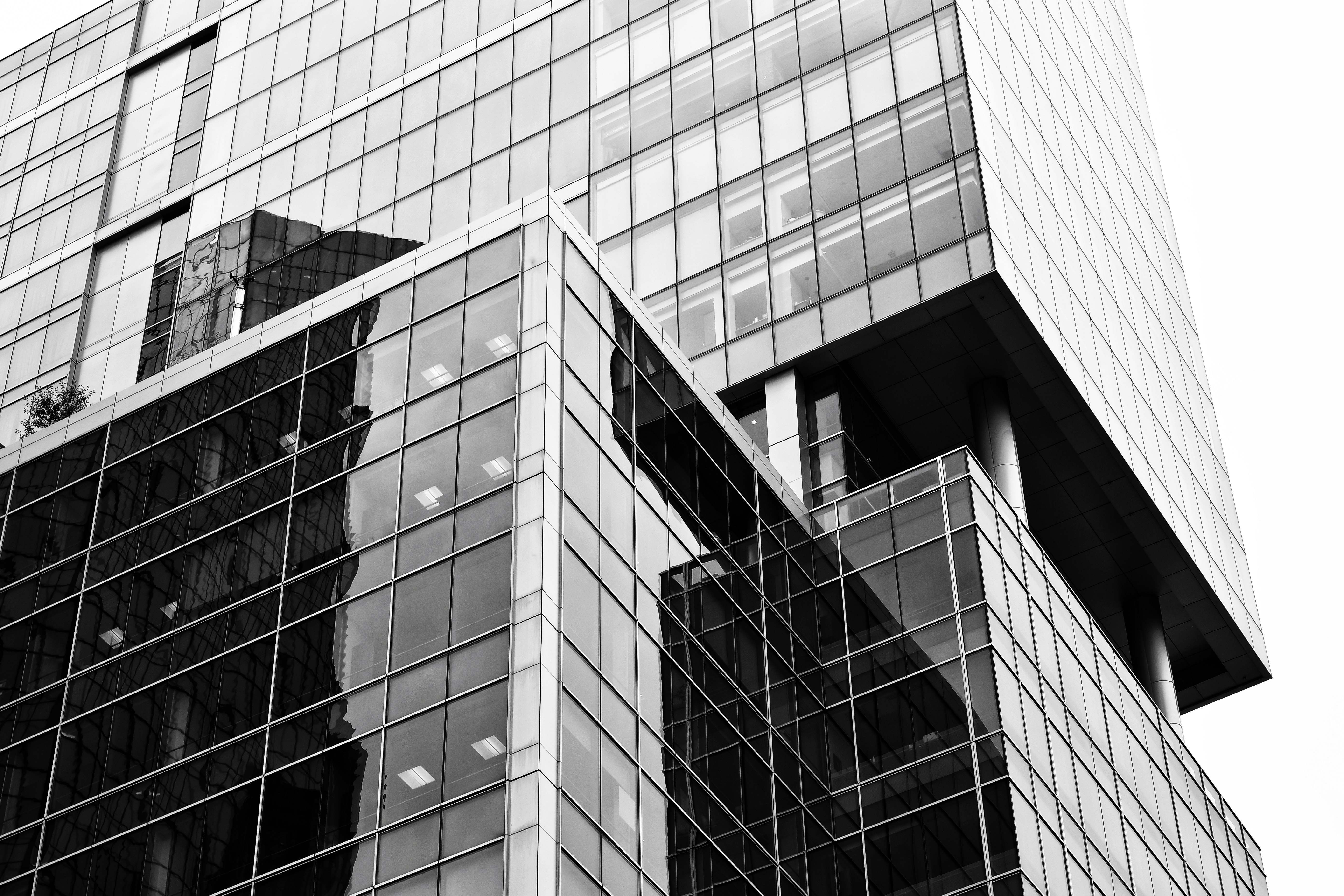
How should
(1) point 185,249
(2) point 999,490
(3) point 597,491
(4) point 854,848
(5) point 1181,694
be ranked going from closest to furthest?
(3) point 597,491, (4) point 854,848, (2) point 999,490, (5) point 1181,694, (1) point 185,249

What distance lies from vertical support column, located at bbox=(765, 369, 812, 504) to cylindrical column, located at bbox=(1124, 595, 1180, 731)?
1530 cm

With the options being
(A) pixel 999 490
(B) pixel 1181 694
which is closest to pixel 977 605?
(A) pixel 999 490

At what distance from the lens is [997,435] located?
173 feet

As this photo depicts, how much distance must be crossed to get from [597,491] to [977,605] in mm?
11797

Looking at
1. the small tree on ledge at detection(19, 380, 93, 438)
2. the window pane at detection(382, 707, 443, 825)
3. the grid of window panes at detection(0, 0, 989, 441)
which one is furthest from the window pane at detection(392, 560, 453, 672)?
the grid of window panes at detection(0, 0, 989, 441)

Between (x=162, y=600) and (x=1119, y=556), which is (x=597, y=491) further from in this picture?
(x=1119, y=556)

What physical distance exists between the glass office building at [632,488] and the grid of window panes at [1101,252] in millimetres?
303

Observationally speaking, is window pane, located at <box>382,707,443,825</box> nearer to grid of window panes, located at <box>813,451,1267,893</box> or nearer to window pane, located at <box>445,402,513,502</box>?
window pane, located at <box>445,402,513,502</box>

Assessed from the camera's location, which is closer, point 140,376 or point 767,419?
point 767,419

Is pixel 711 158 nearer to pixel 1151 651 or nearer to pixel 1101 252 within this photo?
pixel 1101 252

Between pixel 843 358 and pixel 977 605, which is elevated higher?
pixel 843 358

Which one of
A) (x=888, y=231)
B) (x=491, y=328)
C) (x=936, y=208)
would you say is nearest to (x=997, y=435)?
(x=888, y=231)

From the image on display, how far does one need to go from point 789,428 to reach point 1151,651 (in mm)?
16297

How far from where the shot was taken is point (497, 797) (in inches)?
1242
